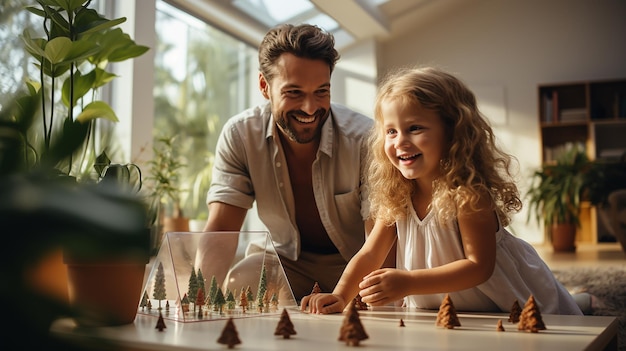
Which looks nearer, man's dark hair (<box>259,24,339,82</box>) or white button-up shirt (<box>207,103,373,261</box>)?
man's dark hair (<box>259,24,339,82</box>)

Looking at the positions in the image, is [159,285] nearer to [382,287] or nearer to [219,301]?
[219,301]

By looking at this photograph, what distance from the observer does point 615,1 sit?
829cm

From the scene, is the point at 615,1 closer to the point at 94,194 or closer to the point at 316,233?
the point at 316,233

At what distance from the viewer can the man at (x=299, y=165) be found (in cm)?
227

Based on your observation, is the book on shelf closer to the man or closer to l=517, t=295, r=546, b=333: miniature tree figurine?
the man

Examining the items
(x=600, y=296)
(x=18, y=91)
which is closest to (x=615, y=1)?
(x=600, y=296)

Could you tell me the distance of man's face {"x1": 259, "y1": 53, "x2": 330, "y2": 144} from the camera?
2232mm

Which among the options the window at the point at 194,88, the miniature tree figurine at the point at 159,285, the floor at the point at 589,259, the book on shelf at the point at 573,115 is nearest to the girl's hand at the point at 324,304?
the miniature tree figurine at the point at 159,285

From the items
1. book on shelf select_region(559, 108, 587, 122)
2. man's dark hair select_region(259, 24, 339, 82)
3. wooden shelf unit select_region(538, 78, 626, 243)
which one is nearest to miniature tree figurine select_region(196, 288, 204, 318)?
man's dark hair select_region(259, 24, 339, 82)

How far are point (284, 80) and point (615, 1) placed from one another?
292 inches

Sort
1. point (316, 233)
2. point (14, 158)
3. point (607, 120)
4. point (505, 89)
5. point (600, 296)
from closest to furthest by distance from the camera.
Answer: point (14, 158) < point (316, 233) < point (600, 296) < point (607, 120) < point (505, 89)

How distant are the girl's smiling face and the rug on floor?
0.72 metres

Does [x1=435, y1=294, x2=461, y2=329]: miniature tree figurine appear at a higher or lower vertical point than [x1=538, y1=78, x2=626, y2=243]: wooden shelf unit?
lower

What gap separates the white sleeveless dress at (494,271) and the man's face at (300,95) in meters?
0.70
